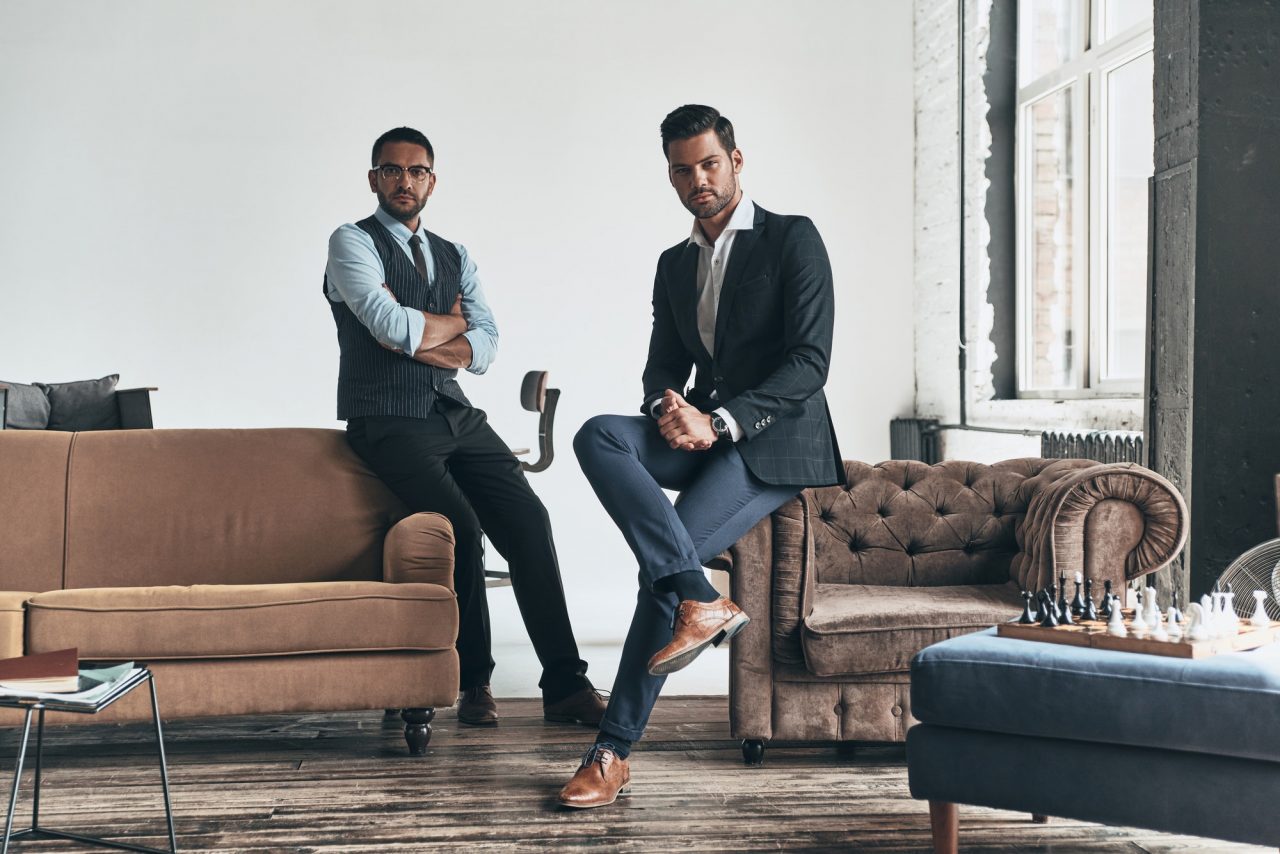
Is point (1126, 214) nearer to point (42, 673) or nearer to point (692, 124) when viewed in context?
point (692, 124)

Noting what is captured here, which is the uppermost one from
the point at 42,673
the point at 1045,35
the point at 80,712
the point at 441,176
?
the point at 1045,35

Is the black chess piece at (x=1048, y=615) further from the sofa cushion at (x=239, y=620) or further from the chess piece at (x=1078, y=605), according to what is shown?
the sofa cushion at (x=239, y=620)

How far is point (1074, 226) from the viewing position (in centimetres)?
546

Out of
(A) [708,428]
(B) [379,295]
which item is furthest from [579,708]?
(B) [379,295]

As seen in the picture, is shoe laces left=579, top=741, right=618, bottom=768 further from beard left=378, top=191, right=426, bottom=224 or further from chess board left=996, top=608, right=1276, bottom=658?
beard left=378, top=191, right=426, bottom=224

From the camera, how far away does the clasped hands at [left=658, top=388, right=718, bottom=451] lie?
2697mm

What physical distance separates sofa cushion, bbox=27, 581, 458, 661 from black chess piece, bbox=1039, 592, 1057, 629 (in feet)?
4.75

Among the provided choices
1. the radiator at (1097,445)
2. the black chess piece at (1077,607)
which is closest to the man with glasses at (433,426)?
the black chess piece at (1077,607)

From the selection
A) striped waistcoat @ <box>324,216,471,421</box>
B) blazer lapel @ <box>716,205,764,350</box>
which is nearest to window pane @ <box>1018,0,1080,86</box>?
blazer lapel @ <box>716,205,764,350</box>

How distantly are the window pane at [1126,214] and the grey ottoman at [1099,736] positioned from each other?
10.4 feet

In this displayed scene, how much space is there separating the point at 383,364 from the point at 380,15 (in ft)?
12.3

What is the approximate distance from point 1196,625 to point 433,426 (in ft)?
6.71

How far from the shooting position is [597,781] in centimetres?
253

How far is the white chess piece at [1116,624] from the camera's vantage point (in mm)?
2064
